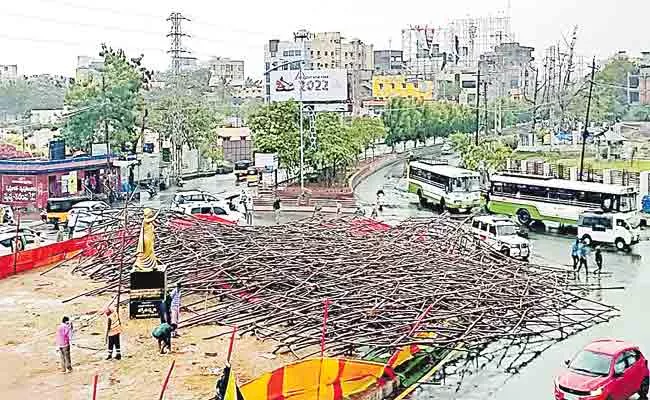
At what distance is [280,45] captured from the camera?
105812mm

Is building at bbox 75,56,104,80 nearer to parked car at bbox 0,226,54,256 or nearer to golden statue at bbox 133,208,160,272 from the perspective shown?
parked car at bbox 0,226,54,256

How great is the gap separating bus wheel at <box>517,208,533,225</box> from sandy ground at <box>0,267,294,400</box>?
18078 millimetres

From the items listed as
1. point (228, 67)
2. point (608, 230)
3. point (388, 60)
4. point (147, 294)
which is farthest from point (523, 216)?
point (228, 67)

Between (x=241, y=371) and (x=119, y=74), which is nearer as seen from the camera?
(x=241, y=371)

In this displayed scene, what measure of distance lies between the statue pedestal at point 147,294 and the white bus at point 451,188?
820 inches

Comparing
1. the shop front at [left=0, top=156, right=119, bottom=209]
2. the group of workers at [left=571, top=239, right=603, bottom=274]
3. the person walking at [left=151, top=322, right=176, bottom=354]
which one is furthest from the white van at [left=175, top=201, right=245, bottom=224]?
the person walking at [left=151, top=322, right=176, bottom=354]

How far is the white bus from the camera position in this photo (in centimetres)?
3594

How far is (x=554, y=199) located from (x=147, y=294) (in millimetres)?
19053

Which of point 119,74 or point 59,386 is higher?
point 119,74

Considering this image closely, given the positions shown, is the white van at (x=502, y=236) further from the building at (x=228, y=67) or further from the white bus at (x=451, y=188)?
the building at (x=228, y=67)

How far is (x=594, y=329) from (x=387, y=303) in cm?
479

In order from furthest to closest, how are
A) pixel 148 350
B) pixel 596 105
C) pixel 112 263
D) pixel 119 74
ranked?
pixel 596 105, pixel 119 74, pixel 112 263, pixel 148 350

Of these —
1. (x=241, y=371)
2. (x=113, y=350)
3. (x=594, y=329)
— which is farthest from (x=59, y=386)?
(x=594, y=329)

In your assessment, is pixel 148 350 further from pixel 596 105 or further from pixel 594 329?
pixel 596 105
